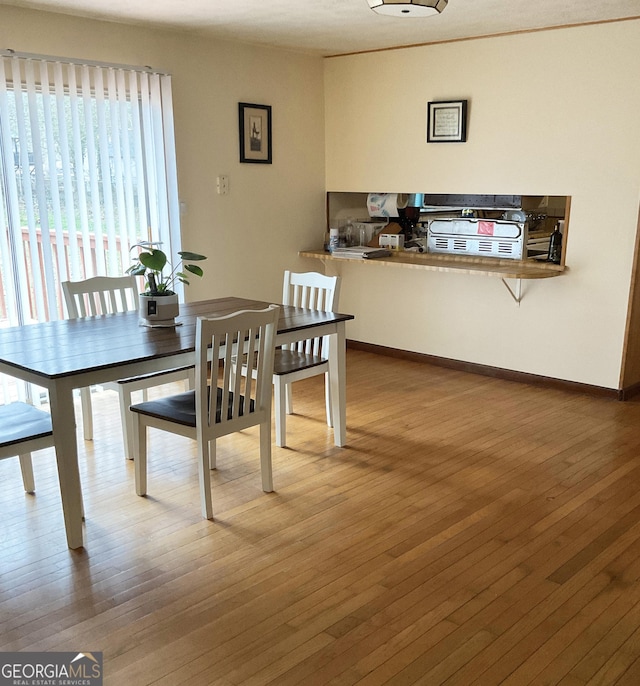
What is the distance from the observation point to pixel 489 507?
3002mm

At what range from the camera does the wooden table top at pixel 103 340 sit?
2.67 m

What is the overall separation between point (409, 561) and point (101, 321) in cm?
184

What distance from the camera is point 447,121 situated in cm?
483

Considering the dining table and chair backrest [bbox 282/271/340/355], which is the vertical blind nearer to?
the dining table

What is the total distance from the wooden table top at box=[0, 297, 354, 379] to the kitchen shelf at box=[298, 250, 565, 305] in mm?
1381

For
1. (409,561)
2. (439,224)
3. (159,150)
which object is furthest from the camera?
(439,224)

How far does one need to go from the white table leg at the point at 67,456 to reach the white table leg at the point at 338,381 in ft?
4.55

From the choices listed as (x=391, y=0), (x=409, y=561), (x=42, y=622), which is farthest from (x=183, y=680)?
(x=391, y=0)

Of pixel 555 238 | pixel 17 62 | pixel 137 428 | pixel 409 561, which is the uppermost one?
pixel 17 62

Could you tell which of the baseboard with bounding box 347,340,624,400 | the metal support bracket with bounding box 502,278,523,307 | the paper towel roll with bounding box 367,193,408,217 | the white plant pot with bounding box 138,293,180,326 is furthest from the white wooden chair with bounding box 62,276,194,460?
the paper towel roll with bounding box 367,193,408,217

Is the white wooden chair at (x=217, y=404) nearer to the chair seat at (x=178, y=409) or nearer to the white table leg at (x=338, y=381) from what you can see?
the chair seat at (x=178, y=409)

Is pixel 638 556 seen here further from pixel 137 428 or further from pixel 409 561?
pixel 137 428

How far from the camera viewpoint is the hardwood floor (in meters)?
2.07

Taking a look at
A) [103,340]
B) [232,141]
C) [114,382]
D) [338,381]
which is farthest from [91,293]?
[232,141]
